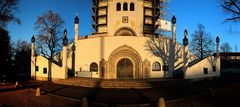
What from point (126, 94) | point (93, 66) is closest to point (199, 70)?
point (93, 66)

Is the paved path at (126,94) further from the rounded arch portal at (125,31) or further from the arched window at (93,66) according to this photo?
the rounded arch portal at (125,31)

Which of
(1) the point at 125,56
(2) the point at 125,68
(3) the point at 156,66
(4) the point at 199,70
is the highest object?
(1) the point at 125,56

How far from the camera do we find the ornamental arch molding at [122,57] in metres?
27.9

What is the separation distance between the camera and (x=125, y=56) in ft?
92.5

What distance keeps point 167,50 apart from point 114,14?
9792 millimetres

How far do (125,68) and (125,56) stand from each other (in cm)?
154

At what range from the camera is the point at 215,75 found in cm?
3309

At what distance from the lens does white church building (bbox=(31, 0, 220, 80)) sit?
92.1ft

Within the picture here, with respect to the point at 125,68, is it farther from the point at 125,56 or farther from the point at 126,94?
the point at 126,94

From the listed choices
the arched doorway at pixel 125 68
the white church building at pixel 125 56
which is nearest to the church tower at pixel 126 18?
the white church building at pixel 125 56

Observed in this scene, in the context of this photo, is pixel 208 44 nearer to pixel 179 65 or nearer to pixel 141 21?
pixel 179 65

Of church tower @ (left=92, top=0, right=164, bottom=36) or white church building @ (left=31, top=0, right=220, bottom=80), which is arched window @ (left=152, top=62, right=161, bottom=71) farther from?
church tower @ (left=92, top=0, right=164, bottom=36)

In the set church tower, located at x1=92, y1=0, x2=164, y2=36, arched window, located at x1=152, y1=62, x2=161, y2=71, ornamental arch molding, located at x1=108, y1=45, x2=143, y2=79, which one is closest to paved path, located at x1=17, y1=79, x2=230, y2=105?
arched window, located at x1=152, y1=62, x2=161, y2=71

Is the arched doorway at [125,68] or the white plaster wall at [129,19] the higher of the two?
the white plaster wall at [129,19]
